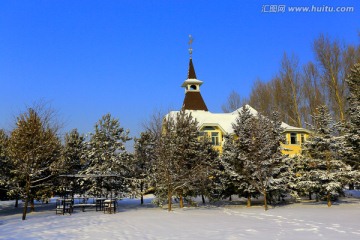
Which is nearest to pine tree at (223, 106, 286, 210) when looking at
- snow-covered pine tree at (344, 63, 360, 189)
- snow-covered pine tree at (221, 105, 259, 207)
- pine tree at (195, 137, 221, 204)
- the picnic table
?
snow-covered pine tree at (221, 105, 259, 207)

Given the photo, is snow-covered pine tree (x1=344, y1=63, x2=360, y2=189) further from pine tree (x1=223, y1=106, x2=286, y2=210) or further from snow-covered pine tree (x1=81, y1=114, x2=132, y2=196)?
snow-covered pine tree (x1=81, y1=114, x2=132, y2=196)

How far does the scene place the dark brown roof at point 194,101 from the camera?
1686 inches

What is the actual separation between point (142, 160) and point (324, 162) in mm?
13399

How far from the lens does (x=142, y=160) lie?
2583cm

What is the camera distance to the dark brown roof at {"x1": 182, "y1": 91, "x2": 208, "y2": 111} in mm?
42812

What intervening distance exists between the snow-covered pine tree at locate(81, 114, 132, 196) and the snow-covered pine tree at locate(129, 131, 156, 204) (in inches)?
33.8

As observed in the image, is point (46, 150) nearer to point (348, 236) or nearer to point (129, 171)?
point (129, 171)

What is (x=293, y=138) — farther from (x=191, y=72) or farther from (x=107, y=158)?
(x=107, y=158)

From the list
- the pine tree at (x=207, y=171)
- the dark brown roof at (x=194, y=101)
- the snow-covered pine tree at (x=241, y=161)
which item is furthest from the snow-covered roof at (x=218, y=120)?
the snow-covered pine tree at (x=241, y=161)

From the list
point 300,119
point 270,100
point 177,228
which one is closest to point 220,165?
point 177,228

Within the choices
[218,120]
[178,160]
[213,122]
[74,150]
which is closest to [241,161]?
[178,160]

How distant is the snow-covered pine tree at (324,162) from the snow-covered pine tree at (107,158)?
39.7ft

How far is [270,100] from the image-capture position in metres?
48.7

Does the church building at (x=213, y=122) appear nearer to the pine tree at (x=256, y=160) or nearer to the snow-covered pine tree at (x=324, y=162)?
the snow-covered pine tree at (x=324, y=162)
